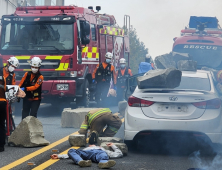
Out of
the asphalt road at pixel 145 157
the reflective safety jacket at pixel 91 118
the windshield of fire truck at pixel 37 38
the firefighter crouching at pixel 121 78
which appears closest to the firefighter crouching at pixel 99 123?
the reflective safety jacket at pixel 91 118

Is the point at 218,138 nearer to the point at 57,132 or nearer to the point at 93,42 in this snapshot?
the point at 57,132

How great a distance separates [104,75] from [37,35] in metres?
2.65

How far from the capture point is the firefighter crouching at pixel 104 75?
53.3ft

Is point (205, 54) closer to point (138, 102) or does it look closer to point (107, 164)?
point (138, 102)

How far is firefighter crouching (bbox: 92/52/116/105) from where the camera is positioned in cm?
1625

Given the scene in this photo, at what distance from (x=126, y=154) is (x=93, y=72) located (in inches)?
320

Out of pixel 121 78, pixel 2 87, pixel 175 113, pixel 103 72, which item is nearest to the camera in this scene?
pixel 175 113

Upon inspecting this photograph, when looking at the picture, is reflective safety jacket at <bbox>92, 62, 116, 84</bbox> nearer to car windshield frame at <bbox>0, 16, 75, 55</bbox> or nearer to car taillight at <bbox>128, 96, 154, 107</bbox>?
car windshield frame at <bbox>0, 16, 75, 55</bbox>

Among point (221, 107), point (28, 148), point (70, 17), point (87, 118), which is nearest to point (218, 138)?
point (221, 107)

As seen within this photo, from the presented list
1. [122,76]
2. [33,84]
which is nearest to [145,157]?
[33,84]

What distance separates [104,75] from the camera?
16.4 meters

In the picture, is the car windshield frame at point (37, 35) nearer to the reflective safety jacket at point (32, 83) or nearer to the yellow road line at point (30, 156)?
the reflective safety jacket at point (32, 83)

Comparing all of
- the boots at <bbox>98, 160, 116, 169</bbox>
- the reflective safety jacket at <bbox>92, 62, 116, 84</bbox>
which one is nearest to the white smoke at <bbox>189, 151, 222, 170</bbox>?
the boots at <bbox>98, 160, 116, 169</bbox>

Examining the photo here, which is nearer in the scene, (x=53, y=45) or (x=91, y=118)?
(x=91, y=118)
